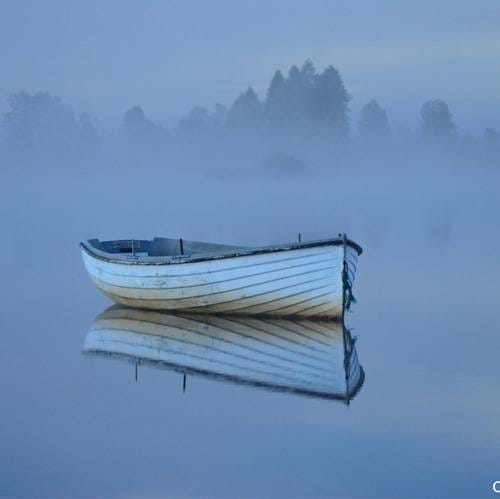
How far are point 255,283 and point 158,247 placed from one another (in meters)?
6.25

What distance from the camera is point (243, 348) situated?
2295 cm

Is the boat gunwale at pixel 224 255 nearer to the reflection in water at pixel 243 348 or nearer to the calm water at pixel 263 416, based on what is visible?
the reflection in water at pixel 243 348

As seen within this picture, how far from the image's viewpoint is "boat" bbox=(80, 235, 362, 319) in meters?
24.1

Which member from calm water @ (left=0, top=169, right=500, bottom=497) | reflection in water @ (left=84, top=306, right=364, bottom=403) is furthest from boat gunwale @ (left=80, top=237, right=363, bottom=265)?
calm water @ (left=0, top=169, right=500, bottom=497)

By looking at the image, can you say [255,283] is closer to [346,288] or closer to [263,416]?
[346,288]

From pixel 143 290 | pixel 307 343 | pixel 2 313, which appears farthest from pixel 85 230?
pixel 307 343

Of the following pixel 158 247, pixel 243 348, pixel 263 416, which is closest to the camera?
pixel 263 416

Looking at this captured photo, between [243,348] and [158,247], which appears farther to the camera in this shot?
[158,247]

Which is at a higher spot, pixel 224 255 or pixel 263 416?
pixel 224 255

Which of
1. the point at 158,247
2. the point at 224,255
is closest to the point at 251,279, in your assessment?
the point at 224,255

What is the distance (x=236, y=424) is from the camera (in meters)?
18.2

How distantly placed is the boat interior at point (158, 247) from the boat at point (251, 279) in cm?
278

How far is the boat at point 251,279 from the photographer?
24.1 metres

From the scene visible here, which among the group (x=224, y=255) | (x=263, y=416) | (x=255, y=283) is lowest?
(x=263, y=416)
